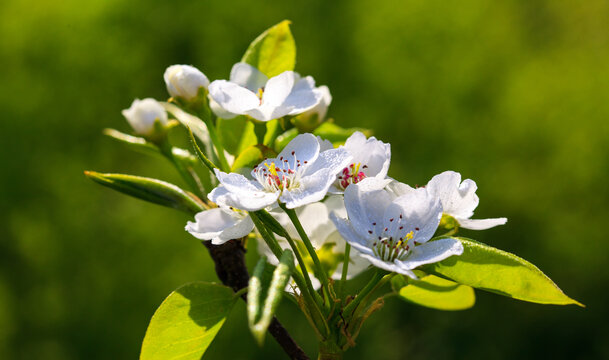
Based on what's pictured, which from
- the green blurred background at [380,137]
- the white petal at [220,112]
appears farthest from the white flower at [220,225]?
the green blurred background at [380,137]

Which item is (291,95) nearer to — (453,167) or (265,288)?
(265,288)

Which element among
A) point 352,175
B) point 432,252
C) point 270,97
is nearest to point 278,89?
point 270,97

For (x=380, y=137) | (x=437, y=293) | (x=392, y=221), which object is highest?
(x=392, y=221)

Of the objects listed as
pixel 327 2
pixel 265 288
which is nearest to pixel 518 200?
pixel 327 2

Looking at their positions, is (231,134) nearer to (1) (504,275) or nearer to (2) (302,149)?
(2) (302,149)

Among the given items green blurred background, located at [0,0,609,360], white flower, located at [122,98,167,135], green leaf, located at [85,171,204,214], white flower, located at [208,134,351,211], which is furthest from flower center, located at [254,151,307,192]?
green blurred background, located at [0,0,609,360]

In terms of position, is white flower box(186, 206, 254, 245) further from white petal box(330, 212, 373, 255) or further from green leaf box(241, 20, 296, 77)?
green leaf box(241, 20, 296, 77)
